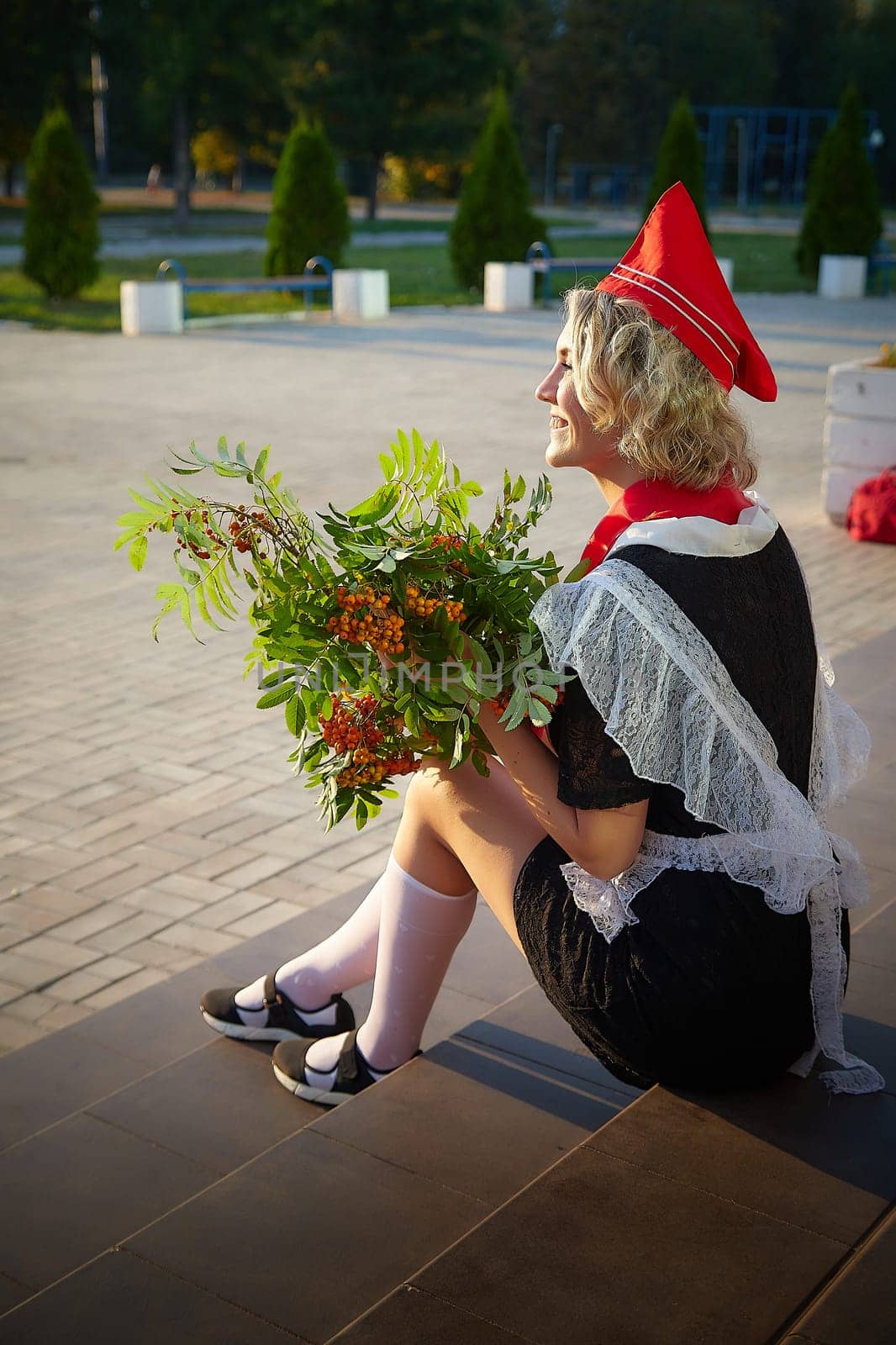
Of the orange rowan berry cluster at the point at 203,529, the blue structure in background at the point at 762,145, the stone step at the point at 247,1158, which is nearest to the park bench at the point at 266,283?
the stone step at the point at 247,1158

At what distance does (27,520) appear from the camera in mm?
8406

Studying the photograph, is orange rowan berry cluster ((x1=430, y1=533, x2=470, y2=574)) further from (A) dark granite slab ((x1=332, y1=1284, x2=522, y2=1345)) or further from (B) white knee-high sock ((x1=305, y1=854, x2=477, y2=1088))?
(A) dark granite slab ((x1=332, y1=1284, x2=522, y2=1345))

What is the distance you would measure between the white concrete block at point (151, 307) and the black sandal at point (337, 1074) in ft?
52.2

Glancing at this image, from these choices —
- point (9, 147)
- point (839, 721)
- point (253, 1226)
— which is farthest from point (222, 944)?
point (9, 147)

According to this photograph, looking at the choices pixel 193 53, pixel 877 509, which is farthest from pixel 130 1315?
pixel 193 53

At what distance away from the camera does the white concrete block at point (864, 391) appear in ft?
26.5

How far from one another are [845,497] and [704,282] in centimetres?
634

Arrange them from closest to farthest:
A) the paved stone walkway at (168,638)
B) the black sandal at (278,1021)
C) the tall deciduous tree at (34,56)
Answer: the black sandal at (278,1021) → the paved stone walkway at (168,638) → the tall deciduous tree at (34,56)

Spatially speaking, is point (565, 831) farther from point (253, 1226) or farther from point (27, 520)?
point (27, 520)

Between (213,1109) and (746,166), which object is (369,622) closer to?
(213,1109)

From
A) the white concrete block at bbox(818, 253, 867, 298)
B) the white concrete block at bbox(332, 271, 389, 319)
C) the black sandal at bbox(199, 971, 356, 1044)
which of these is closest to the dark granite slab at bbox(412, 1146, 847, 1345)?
the black sandal at bbox(199, 971, 356, 1044)

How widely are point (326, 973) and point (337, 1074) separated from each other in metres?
0.24

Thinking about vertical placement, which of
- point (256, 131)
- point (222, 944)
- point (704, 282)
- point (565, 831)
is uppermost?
point (256, 131)

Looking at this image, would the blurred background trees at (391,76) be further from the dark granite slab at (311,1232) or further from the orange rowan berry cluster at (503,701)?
the dark granite slab at (311,1232)
